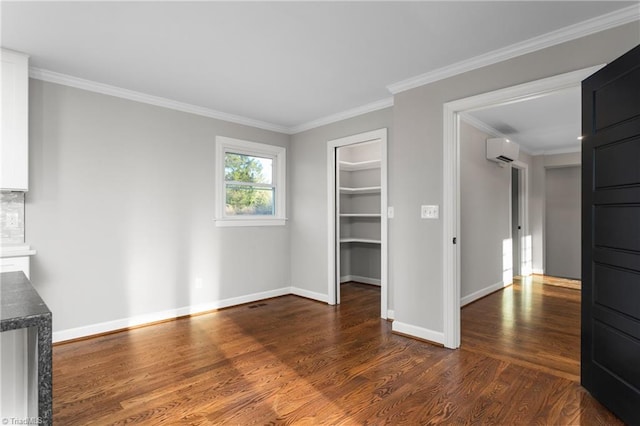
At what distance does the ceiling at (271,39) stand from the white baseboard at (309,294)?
265 centimetres

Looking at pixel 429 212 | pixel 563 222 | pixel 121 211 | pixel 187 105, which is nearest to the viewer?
pixel 429 212

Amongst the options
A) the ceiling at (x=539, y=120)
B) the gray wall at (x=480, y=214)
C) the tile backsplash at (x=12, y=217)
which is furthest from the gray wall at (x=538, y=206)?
the tile backsplash at (x=12, y=217)

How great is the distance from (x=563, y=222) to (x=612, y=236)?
596 cm

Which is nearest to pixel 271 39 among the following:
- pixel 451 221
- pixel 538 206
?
pixel 451 221

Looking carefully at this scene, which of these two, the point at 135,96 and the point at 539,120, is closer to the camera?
the point at 135,96

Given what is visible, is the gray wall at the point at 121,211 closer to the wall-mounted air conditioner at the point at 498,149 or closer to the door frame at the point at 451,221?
the door frame at the point at 451,221

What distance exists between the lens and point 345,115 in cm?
441

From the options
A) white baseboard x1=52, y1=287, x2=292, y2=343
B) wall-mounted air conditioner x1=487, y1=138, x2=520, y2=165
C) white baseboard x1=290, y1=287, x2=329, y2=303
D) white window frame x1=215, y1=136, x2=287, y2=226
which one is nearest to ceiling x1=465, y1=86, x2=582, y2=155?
wall-mounted air conditioner x1=487, y1=138, x2=520, y2=165

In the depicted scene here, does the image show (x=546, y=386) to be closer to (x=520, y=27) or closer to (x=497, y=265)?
(x=520, y=27)

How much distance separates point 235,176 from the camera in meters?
4.61

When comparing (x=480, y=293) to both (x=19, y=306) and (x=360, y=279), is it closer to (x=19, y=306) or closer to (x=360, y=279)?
(x=360, y=279)

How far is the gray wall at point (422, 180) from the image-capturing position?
2949mm

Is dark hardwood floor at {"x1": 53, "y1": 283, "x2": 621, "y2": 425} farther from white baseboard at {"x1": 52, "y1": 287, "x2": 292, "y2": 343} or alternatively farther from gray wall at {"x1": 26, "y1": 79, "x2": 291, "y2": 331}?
gray wall at {"x1": 26, "y1": 79, "x2": 291, "y2": 331}

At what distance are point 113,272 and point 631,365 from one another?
415 centimetres
